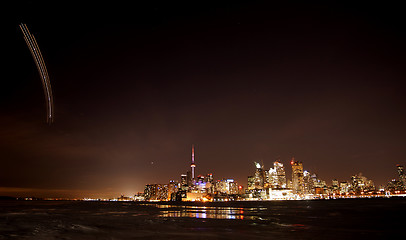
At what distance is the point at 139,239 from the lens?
17703 millimetres

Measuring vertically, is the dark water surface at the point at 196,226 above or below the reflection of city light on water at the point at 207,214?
above

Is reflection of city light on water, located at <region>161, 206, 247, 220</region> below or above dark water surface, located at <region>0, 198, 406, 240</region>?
below

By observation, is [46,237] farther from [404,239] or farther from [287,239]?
[404,239]

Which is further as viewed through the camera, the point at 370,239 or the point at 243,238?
the point at 370,239

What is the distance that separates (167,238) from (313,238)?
417 inches

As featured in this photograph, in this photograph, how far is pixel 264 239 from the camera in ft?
60.5

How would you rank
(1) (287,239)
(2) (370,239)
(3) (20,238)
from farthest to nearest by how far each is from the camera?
(2) (370,239), (1) (287,239), (3) (20,238)

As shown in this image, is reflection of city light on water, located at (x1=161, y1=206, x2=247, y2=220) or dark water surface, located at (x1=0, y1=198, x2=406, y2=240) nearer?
dark water surface, located at (x1=0, y1=198, x2=406, y2=240)

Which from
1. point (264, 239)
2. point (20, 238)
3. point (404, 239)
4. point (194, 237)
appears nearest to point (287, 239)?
point (264, 239)

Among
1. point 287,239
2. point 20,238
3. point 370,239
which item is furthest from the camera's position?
point 370,239

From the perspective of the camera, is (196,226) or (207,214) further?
(207,214)

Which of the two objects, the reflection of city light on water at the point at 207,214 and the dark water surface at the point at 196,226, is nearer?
the dark water surface at the point at 196,226

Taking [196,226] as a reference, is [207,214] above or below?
below


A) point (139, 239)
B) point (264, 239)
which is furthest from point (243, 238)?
point (139, 239)
